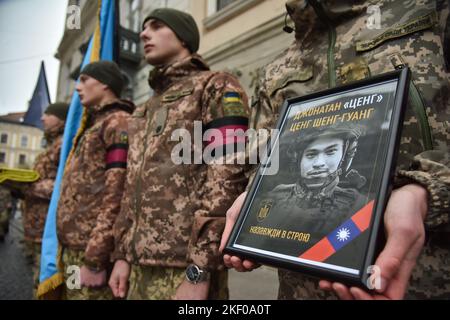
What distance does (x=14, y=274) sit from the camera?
4699 mm

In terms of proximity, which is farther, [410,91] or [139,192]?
[139,192]

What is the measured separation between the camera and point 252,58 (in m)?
3.25

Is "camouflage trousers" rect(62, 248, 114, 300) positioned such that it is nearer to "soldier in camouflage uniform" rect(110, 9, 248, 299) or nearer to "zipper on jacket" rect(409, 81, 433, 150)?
"soldier in camouflage uniform" rect(110, 9, 248, 299)

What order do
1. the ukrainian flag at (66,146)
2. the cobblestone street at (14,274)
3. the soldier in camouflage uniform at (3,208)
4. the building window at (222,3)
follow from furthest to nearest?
the soldier in camouflage uniform at (3,208) < the cobblestone street at (14,274) < the building window at (222,3) < the ukrainian flag at (66,146)

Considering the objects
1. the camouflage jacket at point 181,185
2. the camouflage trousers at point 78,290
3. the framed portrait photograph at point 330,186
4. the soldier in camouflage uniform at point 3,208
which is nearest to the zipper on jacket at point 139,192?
the camouflage jacket at point 181,185

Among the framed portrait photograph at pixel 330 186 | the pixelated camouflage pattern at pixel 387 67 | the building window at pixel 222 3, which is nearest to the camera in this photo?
the framed portrait photograph at pixel 330 186

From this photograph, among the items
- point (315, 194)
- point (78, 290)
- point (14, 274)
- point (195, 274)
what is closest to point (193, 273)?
point (195, 274)

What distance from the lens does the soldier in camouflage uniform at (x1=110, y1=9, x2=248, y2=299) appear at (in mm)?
1230

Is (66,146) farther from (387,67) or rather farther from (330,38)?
(387,67)

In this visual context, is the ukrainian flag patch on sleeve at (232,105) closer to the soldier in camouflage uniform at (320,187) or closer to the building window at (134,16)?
the soldier in camouflage uniform at (320,187)

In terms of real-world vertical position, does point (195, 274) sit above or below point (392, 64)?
below

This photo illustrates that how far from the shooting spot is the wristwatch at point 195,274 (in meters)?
1.18

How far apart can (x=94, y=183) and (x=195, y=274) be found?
3.71 feet

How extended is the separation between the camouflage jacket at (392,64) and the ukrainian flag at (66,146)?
1960mm
